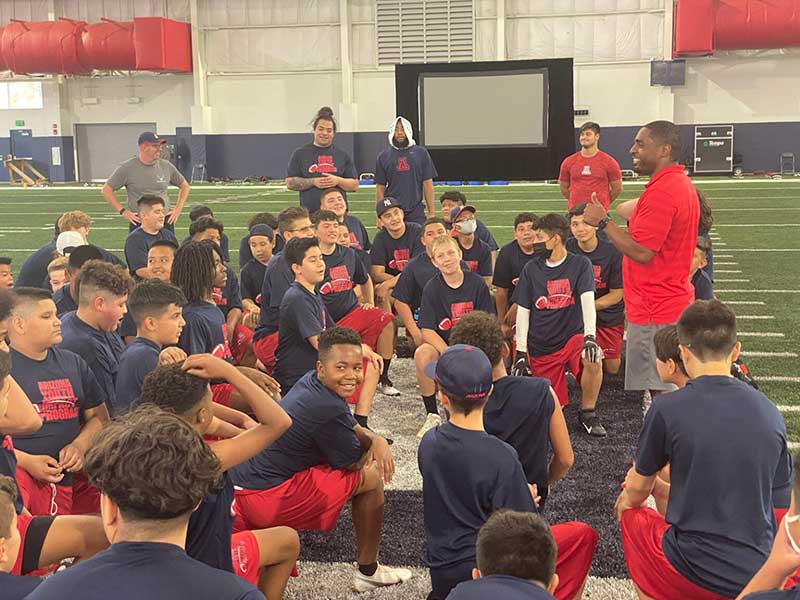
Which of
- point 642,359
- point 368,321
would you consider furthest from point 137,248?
point 642,359

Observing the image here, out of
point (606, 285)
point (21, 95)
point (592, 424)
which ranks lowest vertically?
point (592, 424)

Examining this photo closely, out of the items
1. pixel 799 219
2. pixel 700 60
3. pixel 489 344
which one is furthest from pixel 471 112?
pixel 489 344

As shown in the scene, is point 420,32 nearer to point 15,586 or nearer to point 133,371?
point 133,371

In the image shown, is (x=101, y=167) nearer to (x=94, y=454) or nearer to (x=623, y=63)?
(x=623, y=63)

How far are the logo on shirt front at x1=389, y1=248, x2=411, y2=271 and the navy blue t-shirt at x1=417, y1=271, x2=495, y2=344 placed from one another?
1.99 meters

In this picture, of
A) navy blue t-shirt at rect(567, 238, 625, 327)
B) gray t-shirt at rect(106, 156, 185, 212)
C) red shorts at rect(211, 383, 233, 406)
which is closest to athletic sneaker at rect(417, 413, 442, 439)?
red shorts at rect(211, 383, 233, 406)

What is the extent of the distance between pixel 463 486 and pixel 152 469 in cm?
143

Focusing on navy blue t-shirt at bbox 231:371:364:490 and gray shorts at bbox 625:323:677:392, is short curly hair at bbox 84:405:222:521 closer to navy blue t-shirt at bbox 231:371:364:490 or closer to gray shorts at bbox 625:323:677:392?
navy blue t-shirt at bbox 231:371:364:490

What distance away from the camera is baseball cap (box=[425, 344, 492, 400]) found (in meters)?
3.17

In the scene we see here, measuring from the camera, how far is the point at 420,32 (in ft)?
96.6

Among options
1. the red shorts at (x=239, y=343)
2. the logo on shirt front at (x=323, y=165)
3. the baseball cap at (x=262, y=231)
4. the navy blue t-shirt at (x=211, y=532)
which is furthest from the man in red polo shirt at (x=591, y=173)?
the navy blue t-shirt at (x=211, y=532)

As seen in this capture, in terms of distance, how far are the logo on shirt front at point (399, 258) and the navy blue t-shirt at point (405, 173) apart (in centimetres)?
145

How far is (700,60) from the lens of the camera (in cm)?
2777

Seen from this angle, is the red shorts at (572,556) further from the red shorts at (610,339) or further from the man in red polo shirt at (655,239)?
the red shorts at (610,339)
